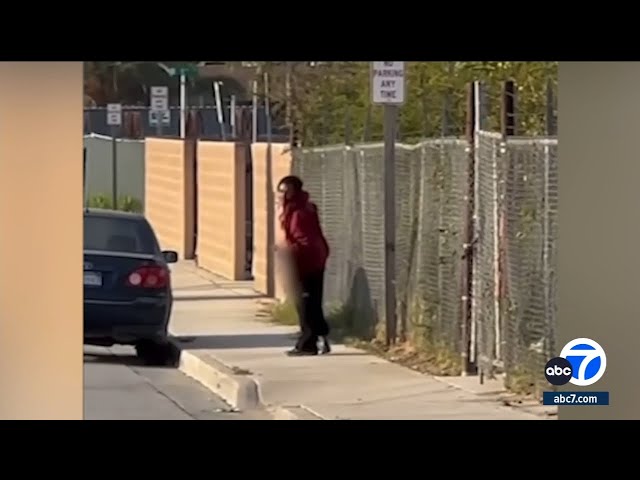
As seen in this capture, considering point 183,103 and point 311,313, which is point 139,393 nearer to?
point 311,313

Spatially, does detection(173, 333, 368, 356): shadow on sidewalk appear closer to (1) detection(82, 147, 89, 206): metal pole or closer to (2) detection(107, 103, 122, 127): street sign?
(1) detection(82, 147, 89, 206): metal pole

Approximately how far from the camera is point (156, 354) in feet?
47.4

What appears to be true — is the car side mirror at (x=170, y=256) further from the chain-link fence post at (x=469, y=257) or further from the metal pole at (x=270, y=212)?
the chain-link fence post at (x=469, y=257)

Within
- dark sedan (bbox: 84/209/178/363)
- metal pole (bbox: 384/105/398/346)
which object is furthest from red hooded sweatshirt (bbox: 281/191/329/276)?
dark sedan (bbox: 84/209/178/363)

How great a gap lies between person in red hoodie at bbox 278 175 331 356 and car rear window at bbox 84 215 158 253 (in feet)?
2.99

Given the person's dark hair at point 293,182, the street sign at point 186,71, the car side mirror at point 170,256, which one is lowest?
the car side mirror at point 170,256

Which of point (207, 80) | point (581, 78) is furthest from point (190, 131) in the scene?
point (581, 78)

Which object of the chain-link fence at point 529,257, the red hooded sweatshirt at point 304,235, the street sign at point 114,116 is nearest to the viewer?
the street sign at point 114,116

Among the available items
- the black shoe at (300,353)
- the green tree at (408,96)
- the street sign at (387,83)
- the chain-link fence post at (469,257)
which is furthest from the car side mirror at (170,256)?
the chain-link fence post at (469,257)

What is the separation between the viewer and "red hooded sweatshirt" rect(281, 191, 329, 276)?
47.4ft

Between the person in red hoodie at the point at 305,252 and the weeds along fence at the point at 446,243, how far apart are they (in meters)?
0.08

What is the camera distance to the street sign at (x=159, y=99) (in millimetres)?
14054

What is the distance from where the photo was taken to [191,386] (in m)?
14.4

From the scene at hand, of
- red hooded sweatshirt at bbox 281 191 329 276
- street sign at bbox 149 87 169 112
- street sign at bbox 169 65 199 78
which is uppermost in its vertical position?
street sign at bbox 169 65 199 78
